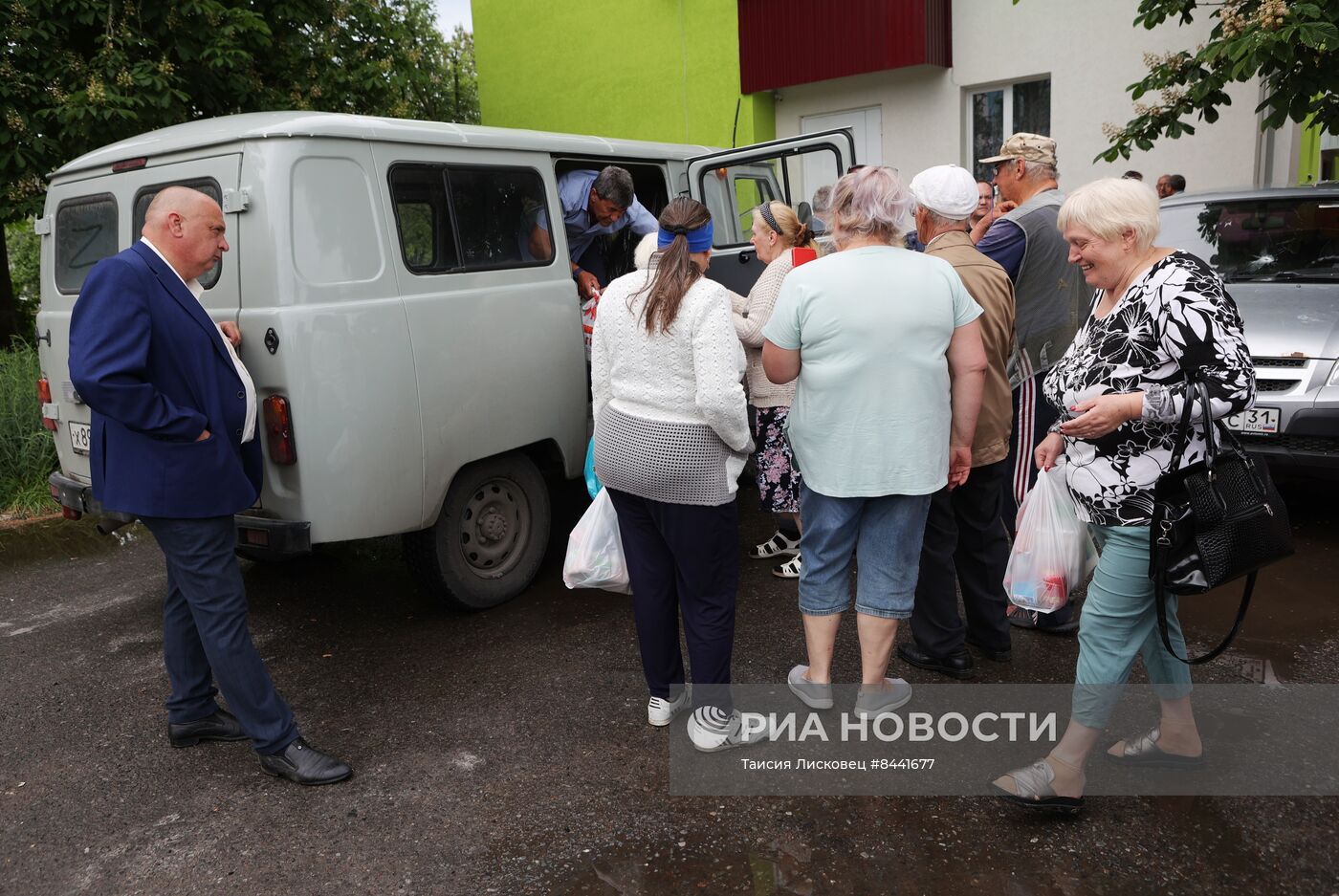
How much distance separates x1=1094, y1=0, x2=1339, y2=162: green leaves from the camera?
5855 mm

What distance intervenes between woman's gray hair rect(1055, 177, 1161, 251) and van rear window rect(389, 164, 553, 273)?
2.60 metres

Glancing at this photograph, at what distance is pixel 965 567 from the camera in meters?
3.94

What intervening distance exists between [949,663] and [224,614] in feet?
8.40

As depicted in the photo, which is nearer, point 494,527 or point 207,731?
point 207,731

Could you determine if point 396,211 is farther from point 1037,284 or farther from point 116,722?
point 1037,284

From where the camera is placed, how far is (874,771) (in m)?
3.20

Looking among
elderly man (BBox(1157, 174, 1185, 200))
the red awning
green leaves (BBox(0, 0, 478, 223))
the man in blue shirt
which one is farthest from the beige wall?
the man in blue shirt

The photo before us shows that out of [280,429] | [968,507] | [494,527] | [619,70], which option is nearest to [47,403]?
[280,429]

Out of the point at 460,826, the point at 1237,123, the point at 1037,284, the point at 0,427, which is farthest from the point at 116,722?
the point at 1237,123

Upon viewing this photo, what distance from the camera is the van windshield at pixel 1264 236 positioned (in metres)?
5.95

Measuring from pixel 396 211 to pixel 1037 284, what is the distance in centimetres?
257

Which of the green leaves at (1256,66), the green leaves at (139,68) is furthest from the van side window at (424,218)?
the green leaves at (139,68)

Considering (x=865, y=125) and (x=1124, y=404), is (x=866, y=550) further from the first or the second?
(x=865, y=125)

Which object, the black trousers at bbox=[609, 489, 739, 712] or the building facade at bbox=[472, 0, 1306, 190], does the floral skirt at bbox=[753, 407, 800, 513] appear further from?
the building facade at bbox=[472, 0, 1306, 190]
